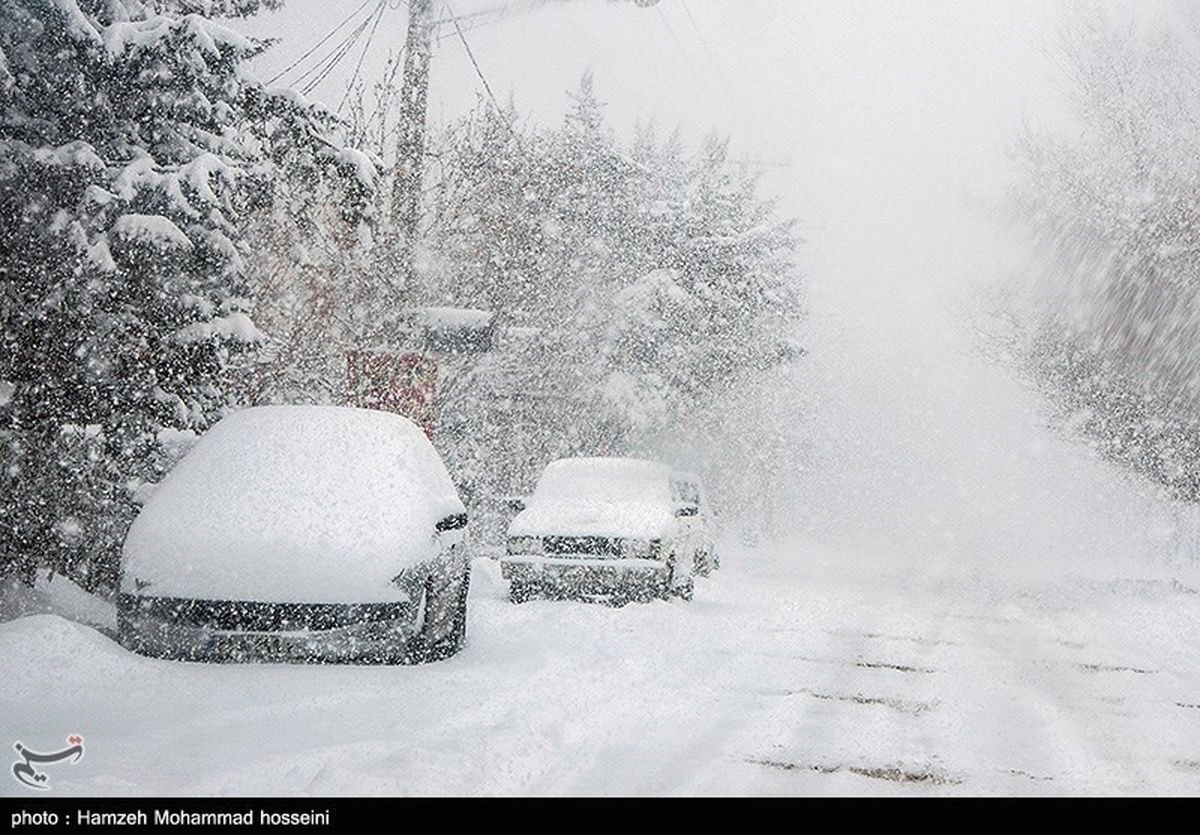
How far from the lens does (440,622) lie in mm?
6777

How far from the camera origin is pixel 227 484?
682 cm

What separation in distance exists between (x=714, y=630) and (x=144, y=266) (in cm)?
568

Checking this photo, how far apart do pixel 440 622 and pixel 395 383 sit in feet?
24.5

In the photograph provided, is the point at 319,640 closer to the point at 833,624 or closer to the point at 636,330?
the point at 833,624

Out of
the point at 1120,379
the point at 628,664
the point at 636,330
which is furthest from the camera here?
the point at 636,330

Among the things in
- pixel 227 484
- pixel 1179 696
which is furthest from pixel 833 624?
pixel 227 484

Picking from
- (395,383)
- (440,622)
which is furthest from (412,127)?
(440,622)

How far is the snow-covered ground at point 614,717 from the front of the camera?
14.8 ft

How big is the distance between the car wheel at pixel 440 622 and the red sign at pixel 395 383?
6148mm

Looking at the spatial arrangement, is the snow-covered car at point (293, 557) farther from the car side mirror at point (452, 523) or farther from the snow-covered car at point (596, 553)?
the snow-covered car at point (596, 553)

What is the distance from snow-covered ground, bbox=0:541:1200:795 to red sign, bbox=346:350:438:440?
4202 millimetres

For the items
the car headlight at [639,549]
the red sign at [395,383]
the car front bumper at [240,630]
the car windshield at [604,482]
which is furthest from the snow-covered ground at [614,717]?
the red sign at [395,383]

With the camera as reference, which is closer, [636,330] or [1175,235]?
[1175,235]

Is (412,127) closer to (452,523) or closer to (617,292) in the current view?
(452,523)
